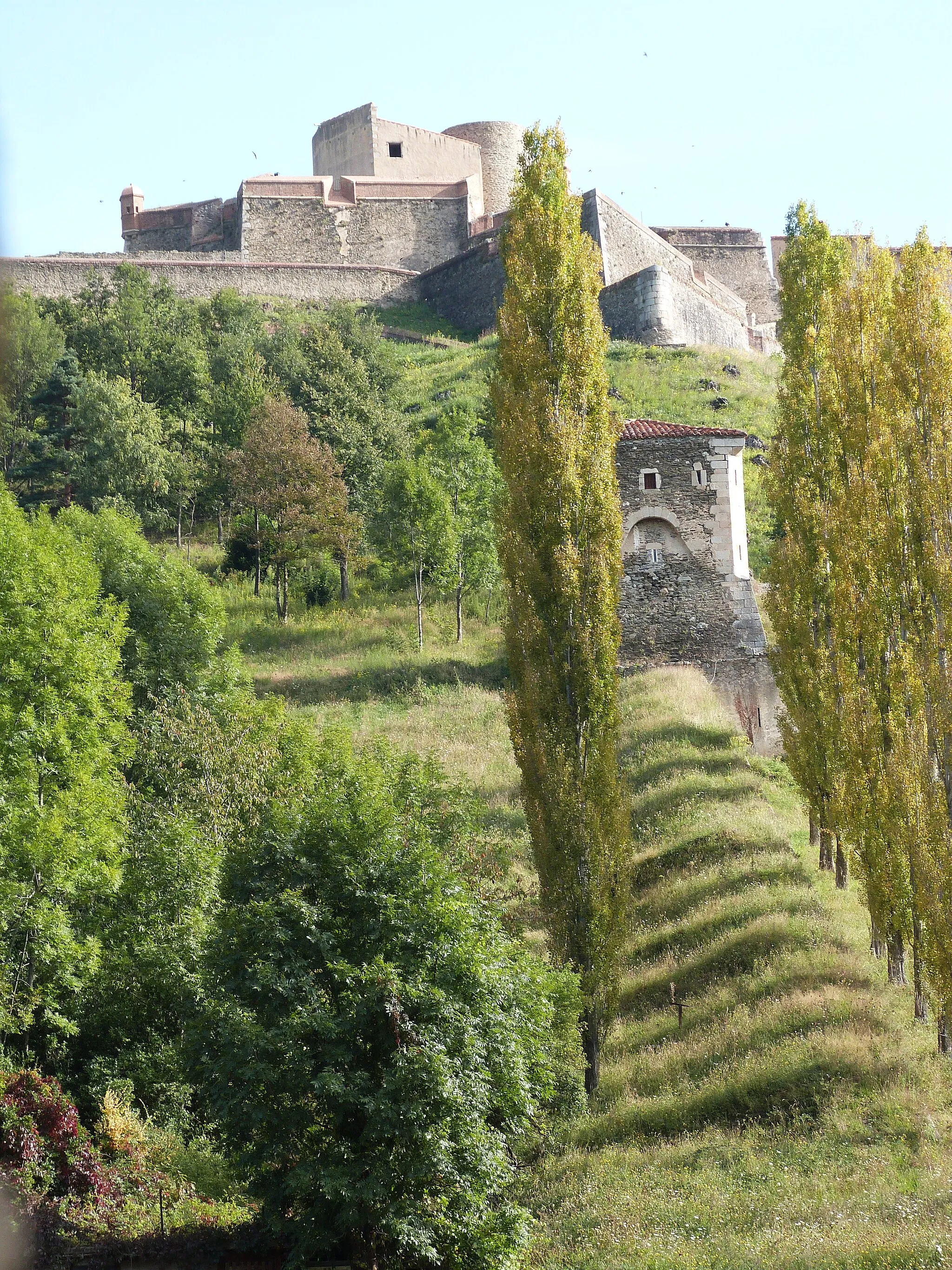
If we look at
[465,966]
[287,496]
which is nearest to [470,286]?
[287,496]

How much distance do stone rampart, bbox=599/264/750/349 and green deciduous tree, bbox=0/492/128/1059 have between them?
35035 millimetres

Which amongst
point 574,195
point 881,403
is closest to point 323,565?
point 574,195

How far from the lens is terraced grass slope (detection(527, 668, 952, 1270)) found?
10977 mm

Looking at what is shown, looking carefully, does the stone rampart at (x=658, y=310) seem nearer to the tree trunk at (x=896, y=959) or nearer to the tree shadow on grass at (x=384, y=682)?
the tree shadow on grass at (x=384, y=682)

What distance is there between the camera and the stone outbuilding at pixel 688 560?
28.9m

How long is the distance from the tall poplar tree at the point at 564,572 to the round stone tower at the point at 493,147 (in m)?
61.6

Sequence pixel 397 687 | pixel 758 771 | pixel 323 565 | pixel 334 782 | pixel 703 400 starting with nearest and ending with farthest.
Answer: pixel 334 782
pixel 758 771
pixel 397 687
pixel 323 565
pixel 703 400

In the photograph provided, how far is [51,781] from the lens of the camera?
64.8 ft

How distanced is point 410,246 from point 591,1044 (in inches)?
2337

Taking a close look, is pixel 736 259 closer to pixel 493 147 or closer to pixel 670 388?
pixel 493 147

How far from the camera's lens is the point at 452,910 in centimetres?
1234

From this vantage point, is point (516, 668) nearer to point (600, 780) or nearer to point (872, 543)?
point (600, 780)

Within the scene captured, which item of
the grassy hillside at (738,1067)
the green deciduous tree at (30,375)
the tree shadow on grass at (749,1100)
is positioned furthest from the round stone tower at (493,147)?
the tree shadow on grass at (749,1100)

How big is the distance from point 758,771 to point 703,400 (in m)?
26.3
